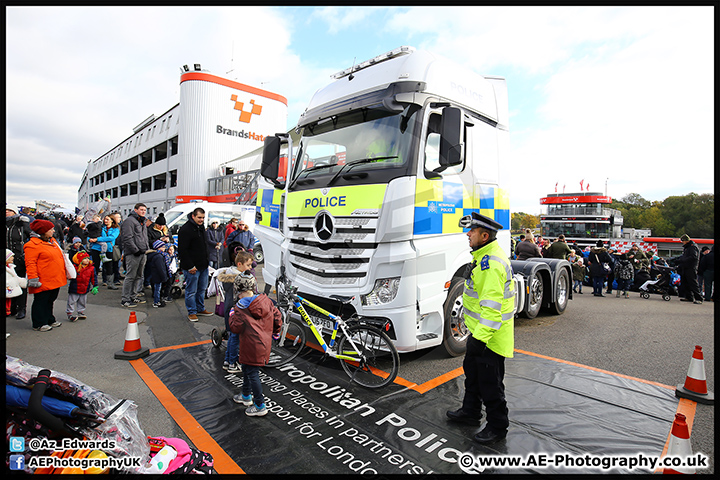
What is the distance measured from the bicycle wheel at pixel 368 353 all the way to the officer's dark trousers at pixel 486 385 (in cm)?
91

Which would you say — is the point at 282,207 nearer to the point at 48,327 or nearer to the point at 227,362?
the point at 227,362

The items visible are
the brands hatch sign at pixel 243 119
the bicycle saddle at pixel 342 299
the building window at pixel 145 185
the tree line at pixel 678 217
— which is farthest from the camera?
the tree line at pixel 678 217

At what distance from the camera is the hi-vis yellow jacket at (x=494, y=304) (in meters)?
3.02

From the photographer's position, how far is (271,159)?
18.8 ft

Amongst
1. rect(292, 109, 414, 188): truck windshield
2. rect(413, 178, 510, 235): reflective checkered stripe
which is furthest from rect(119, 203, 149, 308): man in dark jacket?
rect(413, 178, 510, 235): reflective checkered stripe

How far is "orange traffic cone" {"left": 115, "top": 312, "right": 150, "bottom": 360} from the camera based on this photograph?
4734mm

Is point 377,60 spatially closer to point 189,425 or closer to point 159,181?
point 189,425

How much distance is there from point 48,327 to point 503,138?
810cm

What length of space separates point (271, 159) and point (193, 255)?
8.13 feet

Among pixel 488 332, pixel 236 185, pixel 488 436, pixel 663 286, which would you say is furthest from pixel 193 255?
pixel 236 185

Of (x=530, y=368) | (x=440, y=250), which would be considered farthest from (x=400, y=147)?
(x=530, y=368)

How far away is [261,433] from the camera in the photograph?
121 inches

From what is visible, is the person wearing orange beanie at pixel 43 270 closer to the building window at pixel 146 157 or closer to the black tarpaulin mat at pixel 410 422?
the black tarpaulin mat at pixel 410 422

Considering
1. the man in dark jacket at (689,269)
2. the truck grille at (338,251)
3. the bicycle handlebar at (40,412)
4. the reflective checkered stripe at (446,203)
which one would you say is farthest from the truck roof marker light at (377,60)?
the man in dark jacket at (689,269)
